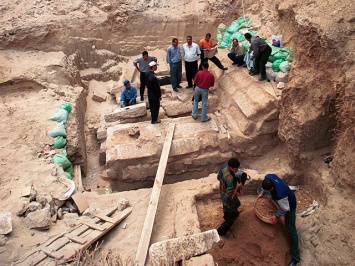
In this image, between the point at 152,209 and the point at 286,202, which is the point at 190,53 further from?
the point at 286,202

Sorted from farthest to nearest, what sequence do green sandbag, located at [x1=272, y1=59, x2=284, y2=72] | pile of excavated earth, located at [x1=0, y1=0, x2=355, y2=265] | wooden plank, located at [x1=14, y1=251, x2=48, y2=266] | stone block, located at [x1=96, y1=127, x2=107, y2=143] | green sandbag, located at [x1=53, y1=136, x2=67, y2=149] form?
stone block, located at [x1=96, y1=127, x2=107, y2=143], green sandbag, located at [x1=272, y1=59, x2=284, y2=72], green sandbag, located at [x1=53, y1=136, x2=67, y2=149], pile of excavated earth, located at [x1=0, y1=0, x2=355, y2=265], wooden plank, located at [x1=14, y1=251, x2=48, y2=266]

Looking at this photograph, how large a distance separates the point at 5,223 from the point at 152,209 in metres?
2.19

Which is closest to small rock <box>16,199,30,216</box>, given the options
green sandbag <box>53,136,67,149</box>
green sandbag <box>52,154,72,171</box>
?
green sandbag <box>52,154,72,171</box>

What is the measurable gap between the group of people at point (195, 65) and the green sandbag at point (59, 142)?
1940 mm

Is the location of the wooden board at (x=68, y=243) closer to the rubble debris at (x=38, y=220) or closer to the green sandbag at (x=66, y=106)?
A: the rubble debris at (x=38, y=220)

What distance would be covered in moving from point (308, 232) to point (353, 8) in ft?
12.1

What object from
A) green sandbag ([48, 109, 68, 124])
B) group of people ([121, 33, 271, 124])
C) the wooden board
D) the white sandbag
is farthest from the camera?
green sandbag ([48, 109, 68, 124])

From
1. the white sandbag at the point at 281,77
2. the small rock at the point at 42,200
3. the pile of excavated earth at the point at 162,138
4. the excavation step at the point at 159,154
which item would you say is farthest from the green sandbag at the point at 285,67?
the small rock at the point at 42,200

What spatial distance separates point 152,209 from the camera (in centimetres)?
546

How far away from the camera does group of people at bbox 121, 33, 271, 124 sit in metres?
6.97

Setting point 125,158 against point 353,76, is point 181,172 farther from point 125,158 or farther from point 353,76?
point 353,76

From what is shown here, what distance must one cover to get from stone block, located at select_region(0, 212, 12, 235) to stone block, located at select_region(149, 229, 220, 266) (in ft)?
6.70

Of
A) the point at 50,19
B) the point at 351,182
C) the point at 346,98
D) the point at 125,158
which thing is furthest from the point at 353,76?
the point at 50,19

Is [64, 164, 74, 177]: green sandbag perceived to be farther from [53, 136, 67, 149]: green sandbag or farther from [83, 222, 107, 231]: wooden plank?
[83, 222, 107, 231]: wooden plank
